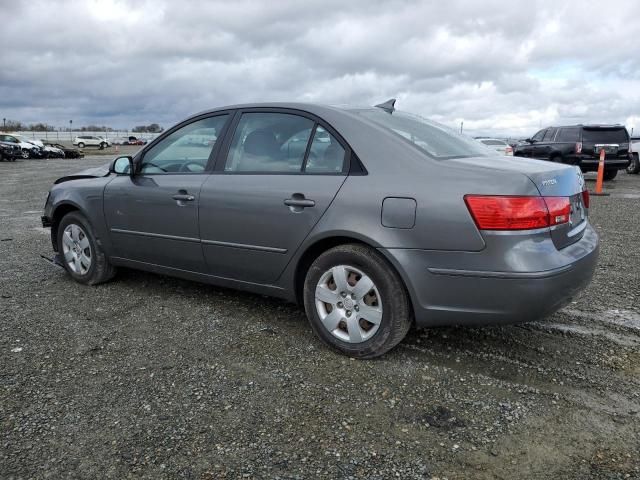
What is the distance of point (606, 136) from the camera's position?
609 inches

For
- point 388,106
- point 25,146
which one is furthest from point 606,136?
point 25,146

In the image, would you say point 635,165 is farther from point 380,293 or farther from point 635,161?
point 380,293

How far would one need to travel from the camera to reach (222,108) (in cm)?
410

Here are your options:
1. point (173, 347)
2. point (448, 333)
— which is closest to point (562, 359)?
point (448, 333)

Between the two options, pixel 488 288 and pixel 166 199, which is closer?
pixel 488 288

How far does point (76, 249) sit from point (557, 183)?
4088 millimetres

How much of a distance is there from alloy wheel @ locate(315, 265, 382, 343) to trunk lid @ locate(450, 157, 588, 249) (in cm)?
92

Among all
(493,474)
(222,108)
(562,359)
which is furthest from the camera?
(222,108)

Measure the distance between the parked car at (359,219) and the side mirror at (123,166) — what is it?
0.02 m

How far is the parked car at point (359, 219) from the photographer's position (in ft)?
9.34

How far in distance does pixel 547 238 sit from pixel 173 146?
2.90 metres

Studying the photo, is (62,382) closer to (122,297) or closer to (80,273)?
(122,297)

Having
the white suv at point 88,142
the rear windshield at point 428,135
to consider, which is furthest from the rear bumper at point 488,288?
the white suv at point 88,142

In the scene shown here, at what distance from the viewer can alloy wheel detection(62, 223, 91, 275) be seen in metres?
4.88
